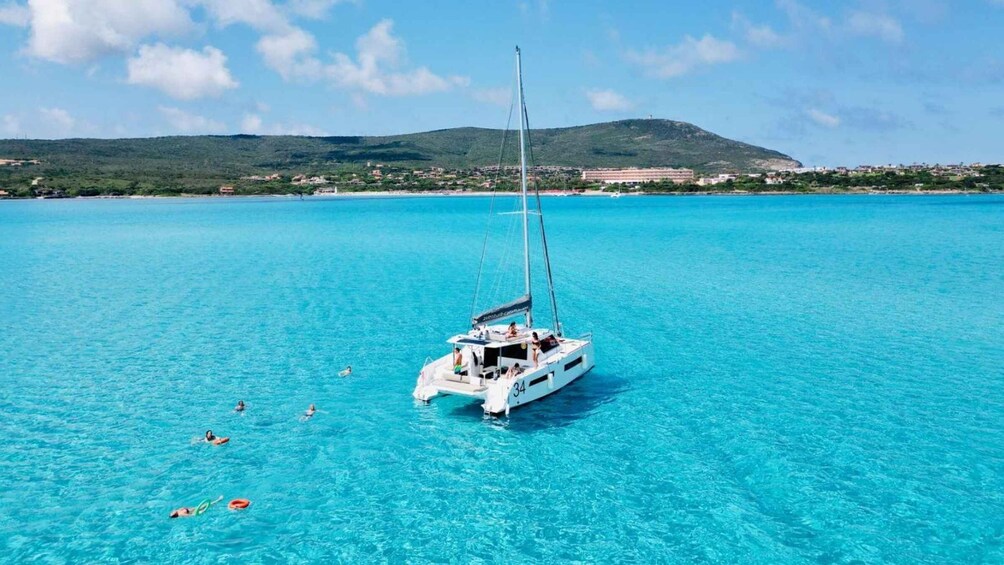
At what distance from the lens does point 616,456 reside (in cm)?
2231

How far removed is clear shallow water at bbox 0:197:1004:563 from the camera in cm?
1781

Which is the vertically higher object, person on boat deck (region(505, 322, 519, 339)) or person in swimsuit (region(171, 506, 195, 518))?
person on boat deck (region(505, 322, 519, 339))

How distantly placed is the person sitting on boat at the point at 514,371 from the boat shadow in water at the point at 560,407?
4.18 feet

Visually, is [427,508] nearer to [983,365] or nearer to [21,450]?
[21,450]

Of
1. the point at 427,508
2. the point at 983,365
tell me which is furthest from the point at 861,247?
the point at 427,508

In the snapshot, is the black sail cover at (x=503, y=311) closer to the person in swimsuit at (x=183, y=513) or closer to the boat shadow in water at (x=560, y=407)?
the boat shadow in water at (x=560, y=407)

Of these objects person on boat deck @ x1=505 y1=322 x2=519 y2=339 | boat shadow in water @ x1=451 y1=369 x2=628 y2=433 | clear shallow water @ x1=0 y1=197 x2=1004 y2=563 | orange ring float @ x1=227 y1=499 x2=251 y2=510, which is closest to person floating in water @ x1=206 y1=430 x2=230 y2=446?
clear shallow water @ x1=0 y1=197 x2=1004 y2=563

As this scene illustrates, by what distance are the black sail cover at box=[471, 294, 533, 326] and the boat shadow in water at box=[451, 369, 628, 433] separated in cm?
324

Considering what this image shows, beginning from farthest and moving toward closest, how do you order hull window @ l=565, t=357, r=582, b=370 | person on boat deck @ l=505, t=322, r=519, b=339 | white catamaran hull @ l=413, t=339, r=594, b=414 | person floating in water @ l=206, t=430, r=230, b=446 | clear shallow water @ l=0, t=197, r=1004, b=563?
hull window @ l=565, t=357, r=582, b=370 < person on boat deck @ l=505, t=322, r=519, b=339 < white catamaran hull @ l=413, t=339, r=594, b=414 < person floating in water @ l=206, t=430, r=230, b=446 < clear shallow water @ l=0, t=197, r=1004, b=563

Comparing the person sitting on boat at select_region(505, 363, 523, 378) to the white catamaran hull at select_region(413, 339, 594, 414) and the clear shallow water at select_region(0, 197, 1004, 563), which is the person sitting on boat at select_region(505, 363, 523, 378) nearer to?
the white catamaran hull at select_region(413, 339, 594, 414)

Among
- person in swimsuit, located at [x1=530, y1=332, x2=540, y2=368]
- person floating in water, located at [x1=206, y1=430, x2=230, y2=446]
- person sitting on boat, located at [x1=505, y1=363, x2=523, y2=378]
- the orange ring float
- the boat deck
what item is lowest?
the orange ring float

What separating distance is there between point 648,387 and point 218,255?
60.6m

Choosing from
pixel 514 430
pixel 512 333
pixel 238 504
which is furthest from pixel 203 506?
pixel 512 333

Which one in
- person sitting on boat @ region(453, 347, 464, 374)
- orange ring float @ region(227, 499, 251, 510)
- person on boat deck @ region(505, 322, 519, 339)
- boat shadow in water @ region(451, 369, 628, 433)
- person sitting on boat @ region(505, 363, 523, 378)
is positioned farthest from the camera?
person on boat deck @ region(505, 322, 519, 339)
